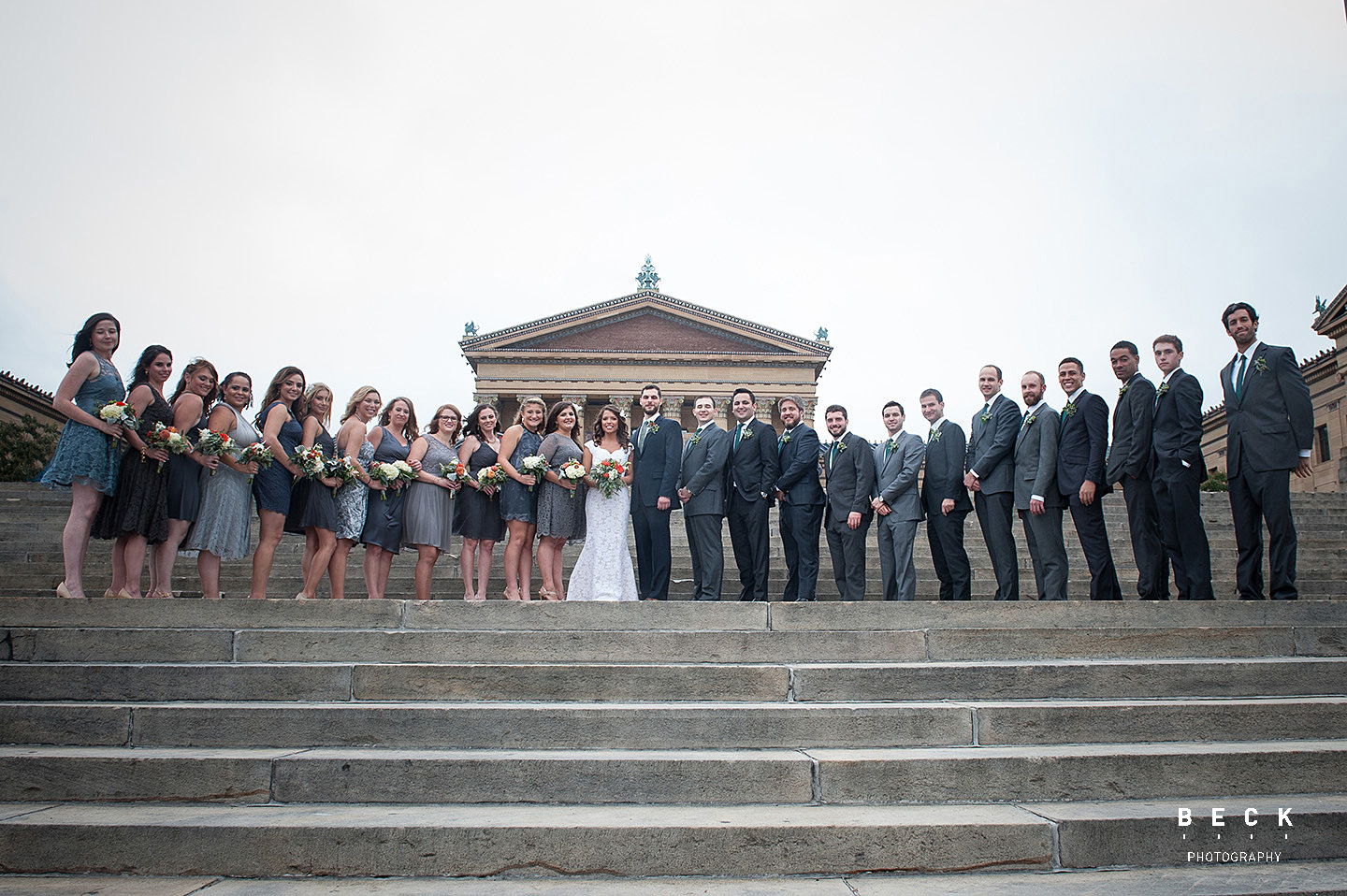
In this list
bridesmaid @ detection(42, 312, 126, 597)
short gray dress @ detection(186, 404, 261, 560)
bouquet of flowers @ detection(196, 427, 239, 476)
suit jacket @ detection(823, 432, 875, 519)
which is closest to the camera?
bridesmaid @ detection(42, 312, 126, 597)

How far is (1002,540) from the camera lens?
8.17m

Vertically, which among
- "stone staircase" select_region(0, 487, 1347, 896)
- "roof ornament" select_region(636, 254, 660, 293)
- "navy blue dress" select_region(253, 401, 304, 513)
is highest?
"roof ornament" select_region(636, 254, 660, 293)

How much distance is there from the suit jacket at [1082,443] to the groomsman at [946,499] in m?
1.09

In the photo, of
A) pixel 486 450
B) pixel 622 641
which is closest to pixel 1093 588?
pixel 622 641

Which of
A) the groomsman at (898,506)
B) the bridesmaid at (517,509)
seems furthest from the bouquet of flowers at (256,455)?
the groomsman at (898,506)

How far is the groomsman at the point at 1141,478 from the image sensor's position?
23.6ft

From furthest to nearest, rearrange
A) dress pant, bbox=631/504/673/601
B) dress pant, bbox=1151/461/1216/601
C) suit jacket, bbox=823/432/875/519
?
suit jacket, bbox=823/432/875/519, dress pant, bbox=631/504/673/601, dress pant, bbox=1151/461/1216/601

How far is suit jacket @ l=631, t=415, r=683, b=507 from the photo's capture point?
326 inches

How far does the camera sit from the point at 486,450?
856 cm

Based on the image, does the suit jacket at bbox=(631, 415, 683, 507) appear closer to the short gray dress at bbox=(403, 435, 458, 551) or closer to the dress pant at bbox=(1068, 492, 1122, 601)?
the short gray dress at bbox=(403, 435, 458, 551)

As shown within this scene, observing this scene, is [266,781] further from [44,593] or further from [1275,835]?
[44,593]

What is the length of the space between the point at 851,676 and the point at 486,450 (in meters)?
4.77

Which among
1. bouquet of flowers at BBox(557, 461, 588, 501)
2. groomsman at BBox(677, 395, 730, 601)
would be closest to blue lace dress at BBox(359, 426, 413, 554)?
bouquet of flowers at BBox(557, 461, 588, 501)

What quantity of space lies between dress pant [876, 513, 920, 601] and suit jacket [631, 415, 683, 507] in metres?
2.29
